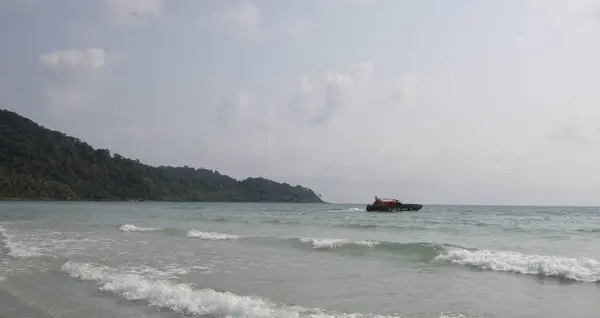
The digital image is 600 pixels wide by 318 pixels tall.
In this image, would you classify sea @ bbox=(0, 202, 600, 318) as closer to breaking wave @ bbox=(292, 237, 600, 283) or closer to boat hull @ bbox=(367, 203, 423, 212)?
breaking wave @ bbox=(292, 237, 600, 283)

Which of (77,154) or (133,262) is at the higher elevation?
(77,154)

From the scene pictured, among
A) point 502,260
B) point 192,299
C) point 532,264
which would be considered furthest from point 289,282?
point 502,260

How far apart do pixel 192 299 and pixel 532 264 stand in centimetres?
1191

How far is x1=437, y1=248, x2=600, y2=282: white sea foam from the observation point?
14961 mm

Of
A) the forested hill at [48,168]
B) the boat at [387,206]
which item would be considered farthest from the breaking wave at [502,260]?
the forested hill at [48,168]

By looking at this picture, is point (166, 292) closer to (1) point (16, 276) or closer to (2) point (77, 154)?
(1) point (16, 276)

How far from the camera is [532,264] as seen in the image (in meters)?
16.6

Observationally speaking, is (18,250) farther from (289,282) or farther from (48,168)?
(48,168)

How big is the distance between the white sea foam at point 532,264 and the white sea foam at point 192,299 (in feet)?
28.3

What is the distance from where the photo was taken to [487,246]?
2488 centimetres

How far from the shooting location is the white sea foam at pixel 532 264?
14961 millimetres

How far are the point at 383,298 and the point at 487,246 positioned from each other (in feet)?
50.4

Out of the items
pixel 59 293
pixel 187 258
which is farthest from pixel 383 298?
pixel 187 258

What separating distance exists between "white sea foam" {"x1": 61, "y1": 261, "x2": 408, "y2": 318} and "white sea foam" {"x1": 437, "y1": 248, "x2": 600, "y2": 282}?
8.62 m
